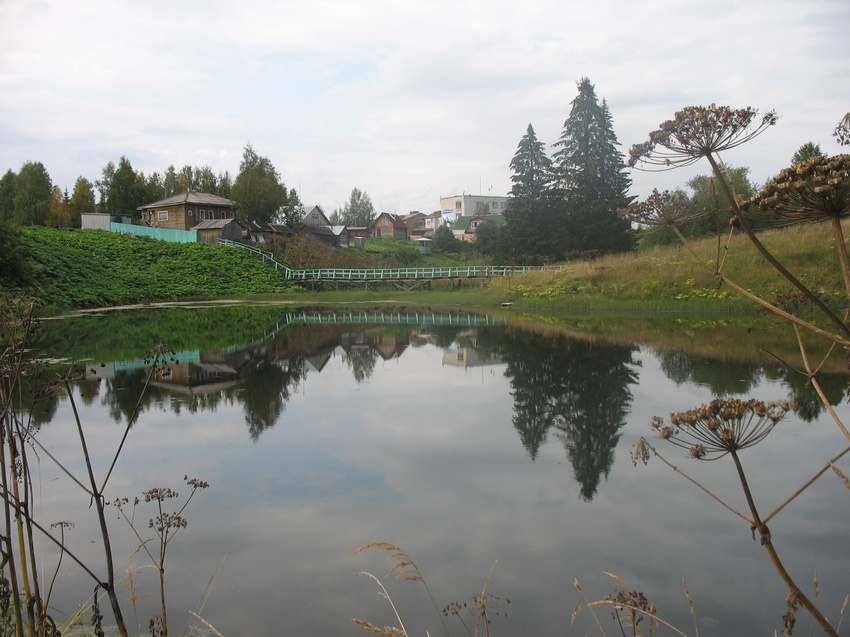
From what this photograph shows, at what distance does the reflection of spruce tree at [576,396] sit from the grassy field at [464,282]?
7.15 metres

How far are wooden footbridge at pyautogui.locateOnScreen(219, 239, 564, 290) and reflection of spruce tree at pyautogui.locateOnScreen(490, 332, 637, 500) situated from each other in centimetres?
2808

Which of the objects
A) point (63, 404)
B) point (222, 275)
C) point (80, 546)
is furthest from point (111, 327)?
point (222, 275)

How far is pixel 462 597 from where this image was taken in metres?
4.68

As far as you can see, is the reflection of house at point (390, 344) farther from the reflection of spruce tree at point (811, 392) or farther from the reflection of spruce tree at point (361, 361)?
the reflection of spruce tree at point (811, 392)

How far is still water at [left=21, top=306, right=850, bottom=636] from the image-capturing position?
15.4 ft

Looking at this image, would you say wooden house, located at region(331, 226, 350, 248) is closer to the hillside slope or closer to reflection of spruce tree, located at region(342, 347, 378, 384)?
the hillside slope

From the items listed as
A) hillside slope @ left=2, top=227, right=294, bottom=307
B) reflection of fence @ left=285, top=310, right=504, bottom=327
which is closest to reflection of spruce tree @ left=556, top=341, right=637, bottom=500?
reflection of fence @ left=285, top=310, right=504, bottom=327

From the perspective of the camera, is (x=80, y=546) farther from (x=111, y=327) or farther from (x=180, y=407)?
(x=111, y=327)

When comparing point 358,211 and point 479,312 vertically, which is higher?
point 358,211

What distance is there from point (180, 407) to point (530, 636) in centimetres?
829

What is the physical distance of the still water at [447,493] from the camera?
4699mm

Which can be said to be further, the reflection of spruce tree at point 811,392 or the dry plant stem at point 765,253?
the reflection of spruce tree at point 811,392

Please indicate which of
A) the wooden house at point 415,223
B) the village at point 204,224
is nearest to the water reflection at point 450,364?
the village at point 204,224

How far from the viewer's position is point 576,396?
11094mm
